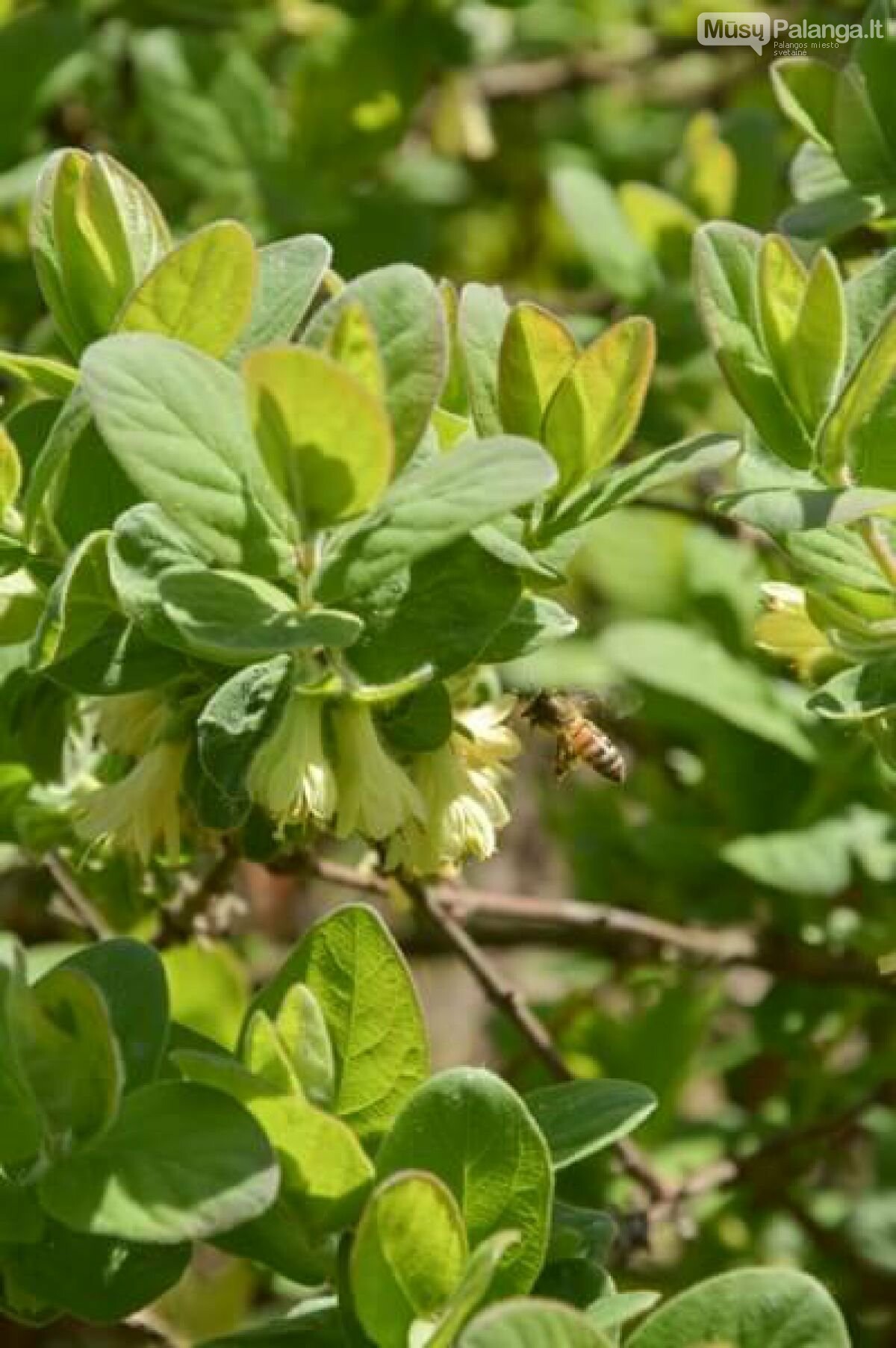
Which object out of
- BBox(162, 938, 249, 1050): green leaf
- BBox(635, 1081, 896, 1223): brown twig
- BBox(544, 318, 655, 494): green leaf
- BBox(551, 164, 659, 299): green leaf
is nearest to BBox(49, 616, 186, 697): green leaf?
BBox(544, 318, 655, 494): green leaf

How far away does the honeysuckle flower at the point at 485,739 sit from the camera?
1.15m

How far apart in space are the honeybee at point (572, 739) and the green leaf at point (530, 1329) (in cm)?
47

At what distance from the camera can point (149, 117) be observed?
2.00 metres

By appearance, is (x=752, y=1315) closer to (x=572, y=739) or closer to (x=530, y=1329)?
(x=530, y=1329)

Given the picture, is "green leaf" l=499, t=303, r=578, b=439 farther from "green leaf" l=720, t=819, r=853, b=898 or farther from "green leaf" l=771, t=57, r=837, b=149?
"green leaf" l=720, t=819, r=853, b=898

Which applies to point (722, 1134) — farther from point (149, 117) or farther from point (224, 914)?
point (149, 117)

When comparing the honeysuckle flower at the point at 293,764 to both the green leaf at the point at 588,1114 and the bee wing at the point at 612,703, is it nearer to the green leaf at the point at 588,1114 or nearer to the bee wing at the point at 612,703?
the green leaf at the point at 588,1114

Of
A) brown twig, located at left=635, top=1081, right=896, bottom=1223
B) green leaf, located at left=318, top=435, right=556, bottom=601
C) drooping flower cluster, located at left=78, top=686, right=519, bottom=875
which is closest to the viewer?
green leaf, located at left=318, top=435, right=556, bottom=601

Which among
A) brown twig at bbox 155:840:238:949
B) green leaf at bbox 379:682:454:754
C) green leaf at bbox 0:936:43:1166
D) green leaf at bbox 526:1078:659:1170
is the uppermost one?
green leaf at bbox 379:682:454:754

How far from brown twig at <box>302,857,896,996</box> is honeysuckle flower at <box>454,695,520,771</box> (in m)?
0.28

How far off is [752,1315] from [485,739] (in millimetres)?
341

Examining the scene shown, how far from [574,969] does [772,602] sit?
3.10ft

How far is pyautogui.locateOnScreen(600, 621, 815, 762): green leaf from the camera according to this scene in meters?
1.71

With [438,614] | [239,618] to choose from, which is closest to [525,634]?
[438,614]
